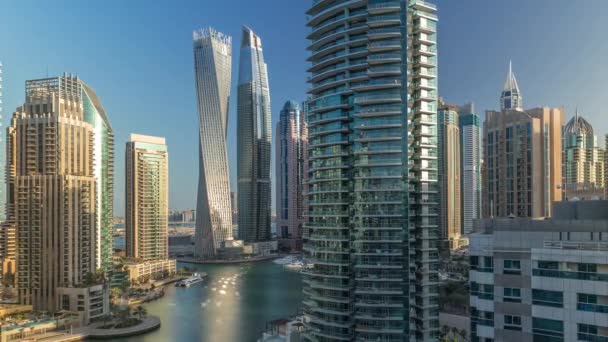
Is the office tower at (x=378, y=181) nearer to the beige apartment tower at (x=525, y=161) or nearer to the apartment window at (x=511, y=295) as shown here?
the apartment window at (x=511, y=295)

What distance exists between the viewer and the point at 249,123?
121m

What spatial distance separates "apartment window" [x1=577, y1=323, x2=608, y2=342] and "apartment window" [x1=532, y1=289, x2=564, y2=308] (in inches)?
27.9

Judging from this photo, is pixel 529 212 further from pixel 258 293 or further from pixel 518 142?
pixel 258 293

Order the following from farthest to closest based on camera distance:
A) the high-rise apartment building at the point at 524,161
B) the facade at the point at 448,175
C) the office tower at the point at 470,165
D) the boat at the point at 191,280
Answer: the office tower at the point at 470,165, the facade at the point at 448,175, the boat at the point at 191,280, the high-rise apartment building at the point at 524,161

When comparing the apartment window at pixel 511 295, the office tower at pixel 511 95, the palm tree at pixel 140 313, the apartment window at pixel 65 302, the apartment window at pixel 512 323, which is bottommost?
the palm tree at pixel 140 313

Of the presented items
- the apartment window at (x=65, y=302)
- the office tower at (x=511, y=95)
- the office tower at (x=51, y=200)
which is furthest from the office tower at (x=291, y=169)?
the apartment window at (x=65, y=302)

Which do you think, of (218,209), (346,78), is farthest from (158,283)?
(346,78)

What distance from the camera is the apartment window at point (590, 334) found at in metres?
13.2

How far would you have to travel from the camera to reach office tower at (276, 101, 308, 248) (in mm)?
128250

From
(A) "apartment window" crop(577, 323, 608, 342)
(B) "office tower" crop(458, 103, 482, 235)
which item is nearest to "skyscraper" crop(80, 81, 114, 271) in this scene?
(A) "apartment window" crop(577, 323, 608, 342)

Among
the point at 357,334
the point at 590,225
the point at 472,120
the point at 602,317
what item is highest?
the point at 472,120

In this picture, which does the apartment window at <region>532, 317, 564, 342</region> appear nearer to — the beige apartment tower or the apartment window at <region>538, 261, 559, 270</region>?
the apartment window at <region>538, 261, 559, 270</region>

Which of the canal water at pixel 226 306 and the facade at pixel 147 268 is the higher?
the facade at pixel 147 268

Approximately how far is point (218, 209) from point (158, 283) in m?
32.7
